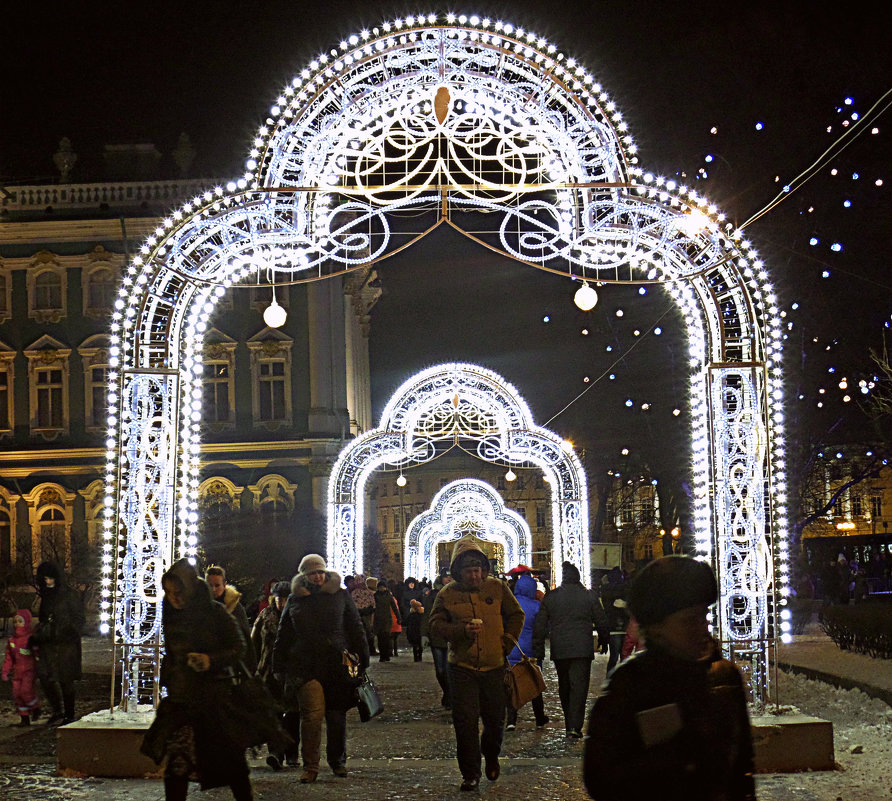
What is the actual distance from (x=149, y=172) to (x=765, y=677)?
44489 mm

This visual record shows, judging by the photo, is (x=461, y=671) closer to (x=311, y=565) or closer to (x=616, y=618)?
(x=311, y=565)

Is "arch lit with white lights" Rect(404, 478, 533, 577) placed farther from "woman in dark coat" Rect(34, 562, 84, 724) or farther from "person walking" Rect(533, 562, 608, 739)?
"person walking" Rect(533, 562, 608, 739)

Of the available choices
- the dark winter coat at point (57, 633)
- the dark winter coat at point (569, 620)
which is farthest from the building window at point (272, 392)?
the dark winter coat at point (569, 620)

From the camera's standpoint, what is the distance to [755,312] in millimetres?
11641

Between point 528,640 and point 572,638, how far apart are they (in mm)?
1369

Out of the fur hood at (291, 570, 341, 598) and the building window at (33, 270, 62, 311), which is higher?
the building window at (33, 270, 62, 311)

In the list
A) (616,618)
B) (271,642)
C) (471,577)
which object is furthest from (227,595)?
(616,618)

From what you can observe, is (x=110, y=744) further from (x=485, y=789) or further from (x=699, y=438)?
(x=699, y=438)

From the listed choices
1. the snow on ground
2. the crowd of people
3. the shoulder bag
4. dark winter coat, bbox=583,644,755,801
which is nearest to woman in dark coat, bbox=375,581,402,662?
the crowd of people

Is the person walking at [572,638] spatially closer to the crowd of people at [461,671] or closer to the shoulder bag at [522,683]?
the crowd of people at [461,671]

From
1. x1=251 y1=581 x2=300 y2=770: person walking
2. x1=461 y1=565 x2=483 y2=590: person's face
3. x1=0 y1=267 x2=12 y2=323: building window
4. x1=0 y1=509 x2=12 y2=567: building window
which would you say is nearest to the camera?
x1=461 y1=565 x2=483 y2=590: person's face

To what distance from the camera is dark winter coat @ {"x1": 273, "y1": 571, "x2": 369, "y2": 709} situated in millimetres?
10516

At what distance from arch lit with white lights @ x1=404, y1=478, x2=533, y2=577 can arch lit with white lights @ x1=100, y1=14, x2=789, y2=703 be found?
98.3 ft

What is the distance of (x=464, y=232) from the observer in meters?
11.8
